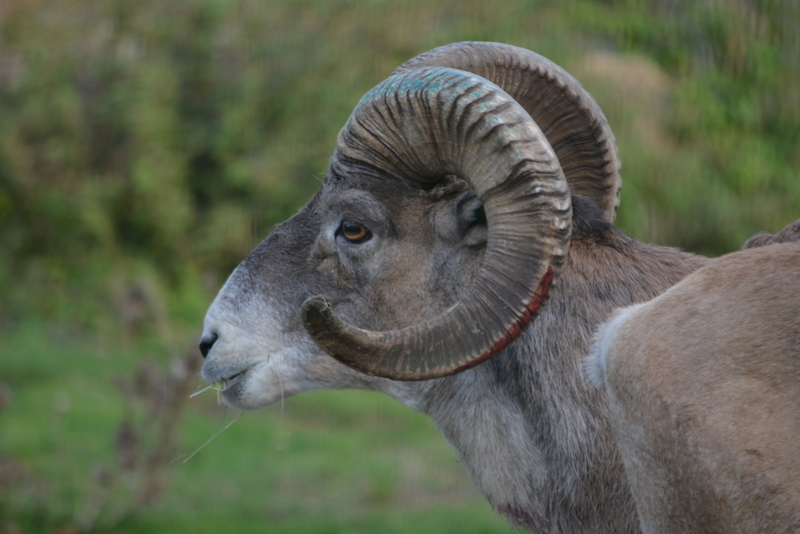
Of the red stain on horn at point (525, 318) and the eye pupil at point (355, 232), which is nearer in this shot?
the red stain on horn at point (525, 318)

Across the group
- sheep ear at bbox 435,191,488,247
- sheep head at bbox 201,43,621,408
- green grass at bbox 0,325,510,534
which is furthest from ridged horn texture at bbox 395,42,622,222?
green grass at bbox 0,325,510,534

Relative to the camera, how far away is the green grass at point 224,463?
20.7 ft

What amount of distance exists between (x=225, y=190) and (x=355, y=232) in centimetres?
969

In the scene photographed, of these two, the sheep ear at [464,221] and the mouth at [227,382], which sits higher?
the sheep ear at [464,221]

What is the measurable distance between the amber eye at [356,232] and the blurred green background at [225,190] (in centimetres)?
323

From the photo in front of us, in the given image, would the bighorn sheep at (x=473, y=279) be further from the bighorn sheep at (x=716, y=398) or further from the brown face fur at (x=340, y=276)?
the bighorn sheep at (x=716, y=398)

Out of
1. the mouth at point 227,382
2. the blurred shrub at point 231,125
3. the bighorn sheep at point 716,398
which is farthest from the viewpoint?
the blurred shrub at point 231,125

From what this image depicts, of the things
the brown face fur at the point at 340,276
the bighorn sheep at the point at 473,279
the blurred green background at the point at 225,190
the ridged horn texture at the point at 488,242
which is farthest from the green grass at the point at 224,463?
the ridged horn texture at the point at 488,242

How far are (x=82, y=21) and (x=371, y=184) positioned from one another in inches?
444

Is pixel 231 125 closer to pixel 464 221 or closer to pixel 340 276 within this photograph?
pixel 340 276

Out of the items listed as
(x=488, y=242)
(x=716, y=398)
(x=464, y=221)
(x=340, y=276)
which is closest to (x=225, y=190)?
(x=340, y=276)

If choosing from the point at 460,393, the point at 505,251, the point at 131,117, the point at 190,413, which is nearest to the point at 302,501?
the point at 190,413

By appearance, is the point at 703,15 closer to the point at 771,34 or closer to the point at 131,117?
the point at 771,34

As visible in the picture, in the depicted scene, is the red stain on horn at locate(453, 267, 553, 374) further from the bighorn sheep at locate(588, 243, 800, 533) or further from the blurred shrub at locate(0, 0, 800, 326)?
the blurred shrub at locate(0, 0, 800, 326)
